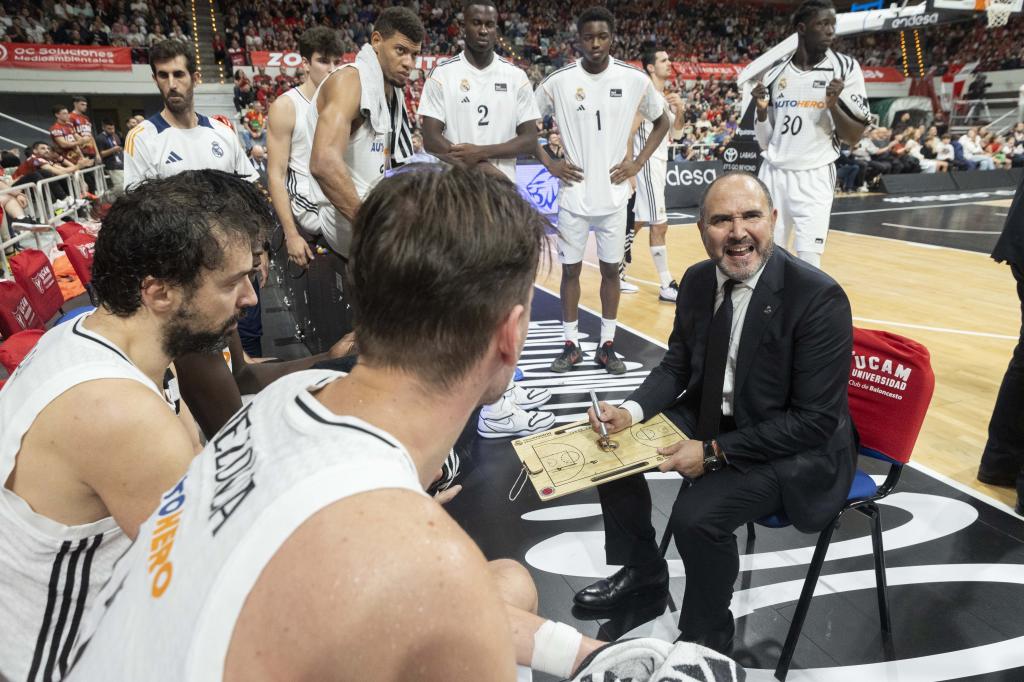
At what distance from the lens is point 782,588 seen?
2359 millimetres

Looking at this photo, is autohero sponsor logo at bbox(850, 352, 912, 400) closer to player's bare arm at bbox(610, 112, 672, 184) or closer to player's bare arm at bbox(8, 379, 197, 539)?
player's bare arm at bbox(8, 379, 197, 539)

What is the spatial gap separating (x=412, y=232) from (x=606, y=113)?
372cm

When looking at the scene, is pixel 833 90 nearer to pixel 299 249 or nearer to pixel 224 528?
pixel 299 249

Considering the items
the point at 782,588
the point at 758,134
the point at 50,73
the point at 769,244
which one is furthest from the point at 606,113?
the point at 50,73

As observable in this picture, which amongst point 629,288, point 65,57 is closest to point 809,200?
point 629,288

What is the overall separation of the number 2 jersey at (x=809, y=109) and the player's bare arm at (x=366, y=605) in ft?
14.5

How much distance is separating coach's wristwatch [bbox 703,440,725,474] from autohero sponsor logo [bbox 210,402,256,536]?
156 cm

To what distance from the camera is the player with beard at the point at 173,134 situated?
11.8ft

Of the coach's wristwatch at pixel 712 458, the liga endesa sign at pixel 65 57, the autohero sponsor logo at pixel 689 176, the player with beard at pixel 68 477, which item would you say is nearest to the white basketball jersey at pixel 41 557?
the player with beard at pixel 68 477

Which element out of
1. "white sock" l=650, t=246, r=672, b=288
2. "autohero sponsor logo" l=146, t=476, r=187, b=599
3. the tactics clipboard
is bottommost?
"white sock" l=650, t=246, r=672, b=288

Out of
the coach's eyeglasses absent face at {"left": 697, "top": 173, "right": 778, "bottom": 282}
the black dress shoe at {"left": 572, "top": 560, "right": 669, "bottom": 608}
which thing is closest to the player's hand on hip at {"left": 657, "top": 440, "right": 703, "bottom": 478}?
the black dress shoe at {"left": 572, "top": 560, "right": 669, "bottom": 608}

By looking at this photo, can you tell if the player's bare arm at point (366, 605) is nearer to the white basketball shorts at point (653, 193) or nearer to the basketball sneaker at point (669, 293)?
the basketball sneaker at point (669, 293)

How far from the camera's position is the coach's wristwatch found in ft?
6.82

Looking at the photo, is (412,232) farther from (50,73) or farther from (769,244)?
(50,73)
